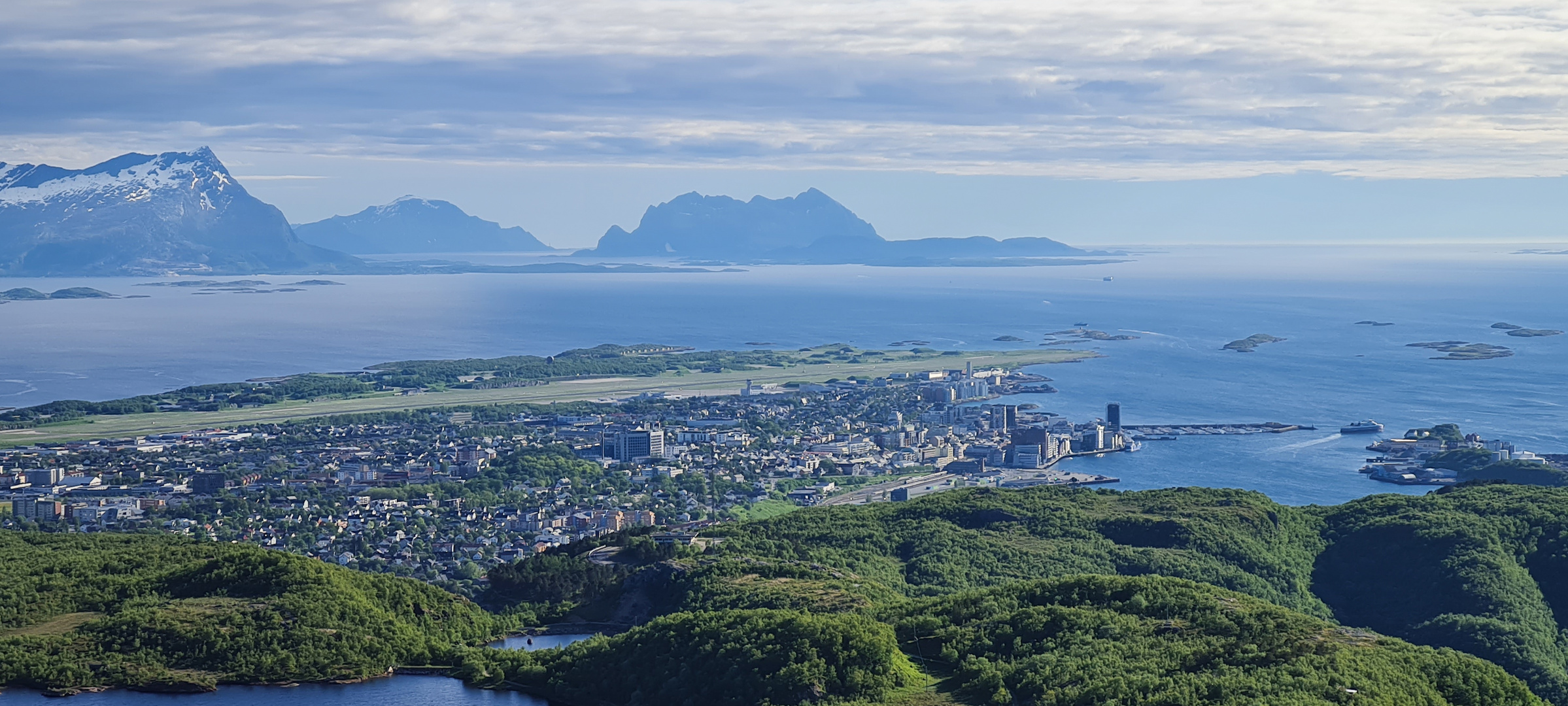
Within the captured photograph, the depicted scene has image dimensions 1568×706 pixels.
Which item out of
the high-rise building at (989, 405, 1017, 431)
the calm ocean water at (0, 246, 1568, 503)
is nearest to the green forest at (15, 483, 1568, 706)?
the calm ocean water at (0, 246, 1568, 503)

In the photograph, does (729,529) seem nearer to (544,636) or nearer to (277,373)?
(544,636)

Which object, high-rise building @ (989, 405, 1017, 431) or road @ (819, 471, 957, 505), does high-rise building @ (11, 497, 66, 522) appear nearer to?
road @ (819, 471, 957, 505)

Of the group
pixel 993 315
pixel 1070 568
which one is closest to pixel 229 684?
pixel 1070 568

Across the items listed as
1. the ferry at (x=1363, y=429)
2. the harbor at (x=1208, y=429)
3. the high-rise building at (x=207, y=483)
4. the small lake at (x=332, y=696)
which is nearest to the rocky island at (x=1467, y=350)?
the ferry at (x=1363, y=429)

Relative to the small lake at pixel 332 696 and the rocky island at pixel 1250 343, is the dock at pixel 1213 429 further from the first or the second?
the small lake at pixel 332 696

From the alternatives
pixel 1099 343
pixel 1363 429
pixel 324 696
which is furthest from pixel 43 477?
pixel 1099 343

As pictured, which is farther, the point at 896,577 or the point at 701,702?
the point at 896,577

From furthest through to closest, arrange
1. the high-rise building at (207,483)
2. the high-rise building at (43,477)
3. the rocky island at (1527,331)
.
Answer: the rocky island at (1527,331) < the high-rise building at (43,477) < the high-rise building at (207,483)
